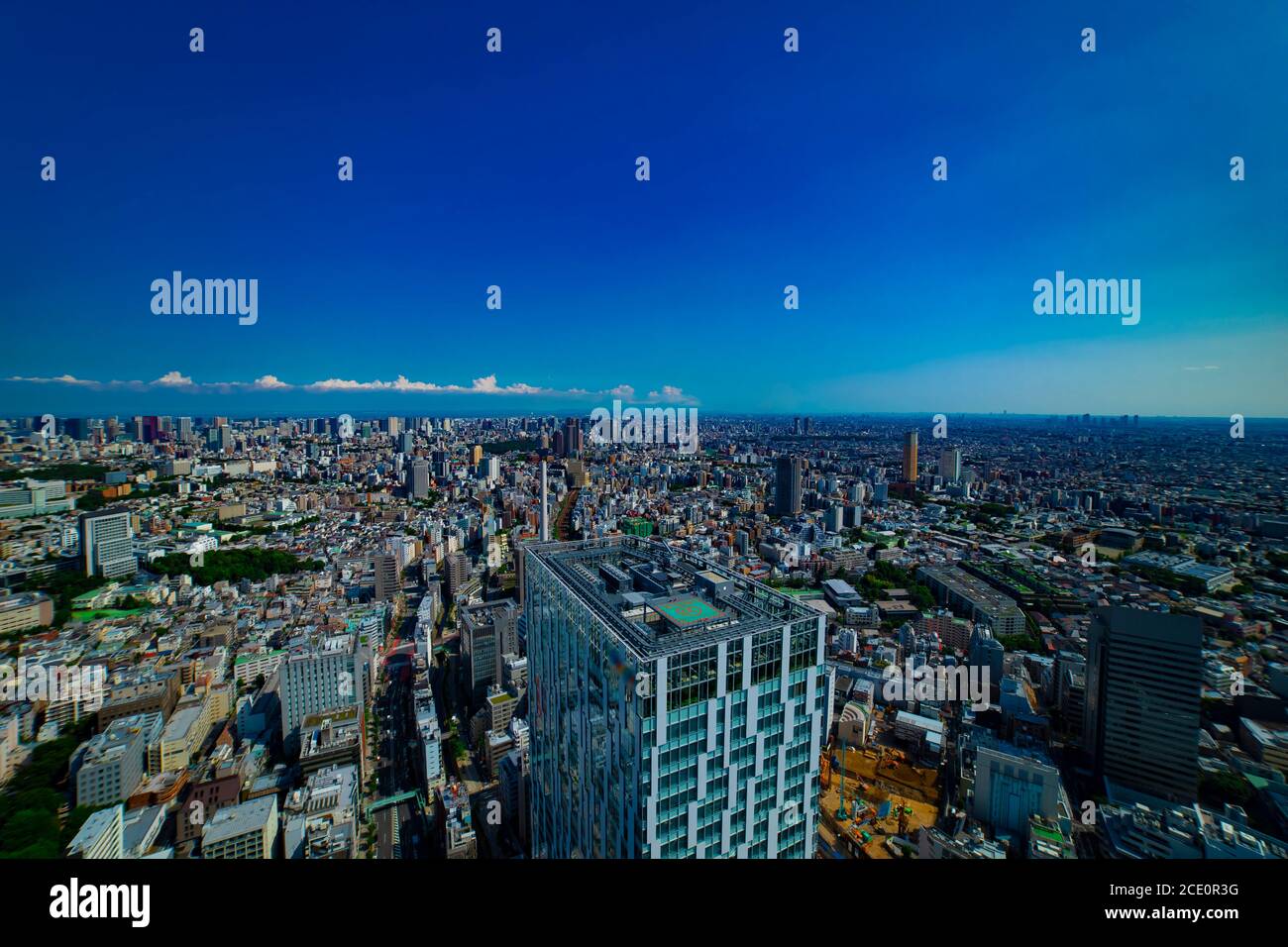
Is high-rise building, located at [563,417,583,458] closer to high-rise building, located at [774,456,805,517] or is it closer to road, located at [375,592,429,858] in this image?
high-rise building, located at [774,456,805,517]

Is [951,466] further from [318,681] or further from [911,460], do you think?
[318,681]

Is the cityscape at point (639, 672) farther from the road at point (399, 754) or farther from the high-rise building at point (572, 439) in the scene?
the high-rise building at point (572, 439)

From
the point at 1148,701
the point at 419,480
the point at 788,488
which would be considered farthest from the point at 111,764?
the point at 788,488

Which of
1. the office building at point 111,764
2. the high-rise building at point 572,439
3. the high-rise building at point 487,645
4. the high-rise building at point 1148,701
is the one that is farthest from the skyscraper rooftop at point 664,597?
the high-rise building at point 572,439

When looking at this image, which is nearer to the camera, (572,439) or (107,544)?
(107,544)
